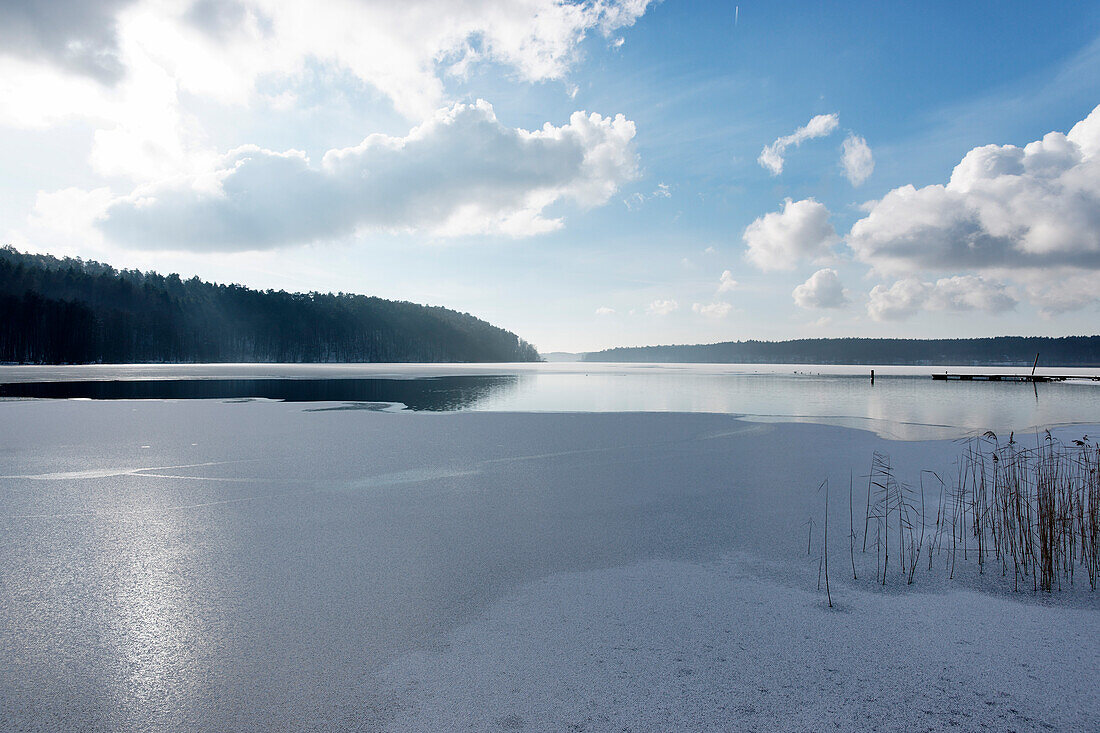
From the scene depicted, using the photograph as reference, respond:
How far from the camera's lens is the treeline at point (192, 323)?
91438 mm

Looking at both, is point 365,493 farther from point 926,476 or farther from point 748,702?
point 926,476

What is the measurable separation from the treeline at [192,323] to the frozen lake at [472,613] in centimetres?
10894

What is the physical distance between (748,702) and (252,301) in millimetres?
164711

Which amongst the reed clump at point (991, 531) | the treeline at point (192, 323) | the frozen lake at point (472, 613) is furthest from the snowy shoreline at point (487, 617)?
the treeline at point (192, 323)

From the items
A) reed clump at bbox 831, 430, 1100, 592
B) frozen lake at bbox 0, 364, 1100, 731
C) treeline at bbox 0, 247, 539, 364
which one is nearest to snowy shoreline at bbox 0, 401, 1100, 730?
frozen lake at bbox 0, 364, 1100, 731

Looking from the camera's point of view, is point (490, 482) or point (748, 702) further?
point (490, 482)

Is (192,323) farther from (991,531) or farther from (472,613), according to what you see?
(991,531)

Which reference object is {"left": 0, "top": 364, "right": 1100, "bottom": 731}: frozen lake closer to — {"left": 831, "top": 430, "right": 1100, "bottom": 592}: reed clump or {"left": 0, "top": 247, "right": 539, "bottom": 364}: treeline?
{"left": 831, "top": 430, "right": 1100, "bottom": 592}: reed clump

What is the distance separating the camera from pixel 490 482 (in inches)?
373

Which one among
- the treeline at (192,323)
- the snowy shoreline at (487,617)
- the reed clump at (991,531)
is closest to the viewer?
the snowy shoreline at (487,617)

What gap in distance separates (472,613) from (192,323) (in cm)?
14265

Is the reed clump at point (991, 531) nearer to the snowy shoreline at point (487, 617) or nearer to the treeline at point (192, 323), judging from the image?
the snowy shoreline at point (487, 617)

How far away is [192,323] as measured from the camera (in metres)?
123

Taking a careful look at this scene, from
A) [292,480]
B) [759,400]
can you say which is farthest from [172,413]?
[759,400]
